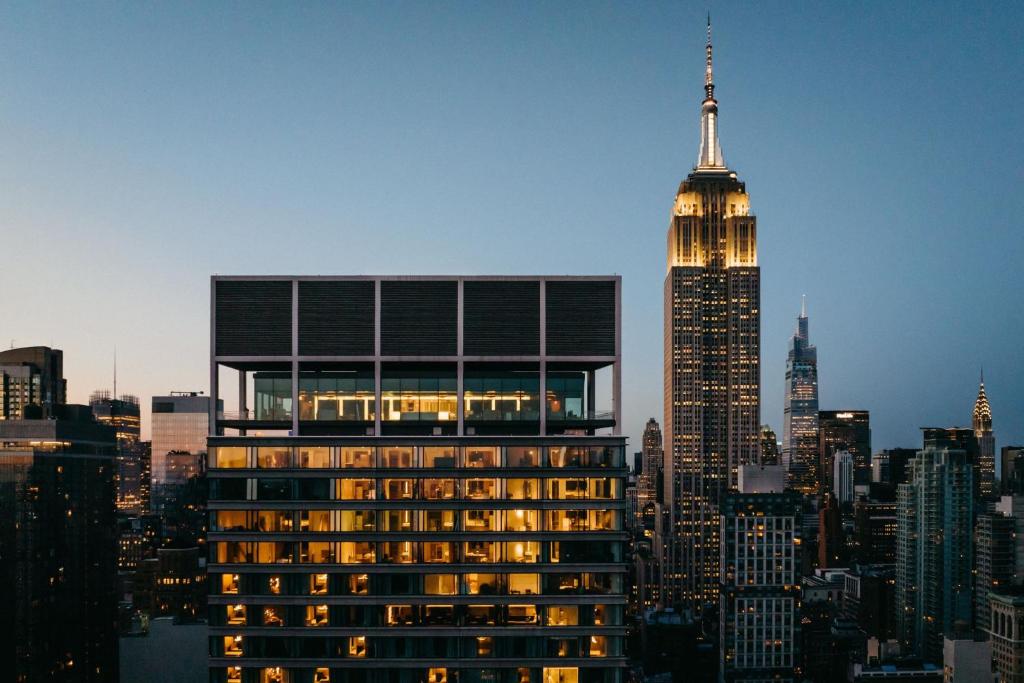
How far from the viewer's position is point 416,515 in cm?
5769

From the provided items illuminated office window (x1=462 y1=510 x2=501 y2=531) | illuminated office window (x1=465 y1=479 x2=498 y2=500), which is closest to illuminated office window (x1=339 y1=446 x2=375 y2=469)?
illuminated office window (x1=465 y1=479 x2=498 y2=500)

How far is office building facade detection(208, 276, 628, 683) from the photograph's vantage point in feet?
187

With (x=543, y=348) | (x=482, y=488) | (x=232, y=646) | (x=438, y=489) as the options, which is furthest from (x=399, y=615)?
(x=543, y=348)

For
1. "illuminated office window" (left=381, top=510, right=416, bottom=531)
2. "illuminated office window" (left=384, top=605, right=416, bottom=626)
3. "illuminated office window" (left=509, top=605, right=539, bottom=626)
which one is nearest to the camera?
"illuminated office window" (left=509, top=605, right=539, bottom=626)

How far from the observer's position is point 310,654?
57.2 meters

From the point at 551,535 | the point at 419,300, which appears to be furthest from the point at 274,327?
the point at 551,535

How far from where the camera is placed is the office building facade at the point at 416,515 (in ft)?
187

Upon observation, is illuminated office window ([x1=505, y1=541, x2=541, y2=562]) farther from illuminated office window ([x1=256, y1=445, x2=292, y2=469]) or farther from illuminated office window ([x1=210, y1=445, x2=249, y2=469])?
illuminated office window ([x1=210, y1=445, x2=249, y2=469])

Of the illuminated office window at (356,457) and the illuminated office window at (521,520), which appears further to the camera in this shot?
the illuminated office window at (356,457)

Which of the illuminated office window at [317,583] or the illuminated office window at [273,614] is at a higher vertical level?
the illuminated office window at [317,583]

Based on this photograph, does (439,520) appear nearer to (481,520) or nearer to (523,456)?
(481,520)

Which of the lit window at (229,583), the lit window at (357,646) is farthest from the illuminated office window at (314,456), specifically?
the lit window at (357,646)

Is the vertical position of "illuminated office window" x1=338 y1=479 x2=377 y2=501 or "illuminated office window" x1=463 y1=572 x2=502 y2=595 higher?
"illuminated office window" x1=338 y1=479 x2=377 y2=501

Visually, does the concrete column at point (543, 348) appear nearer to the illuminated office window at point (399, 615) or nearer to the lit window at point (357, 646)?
the illuminated office window at point (399, 615)
